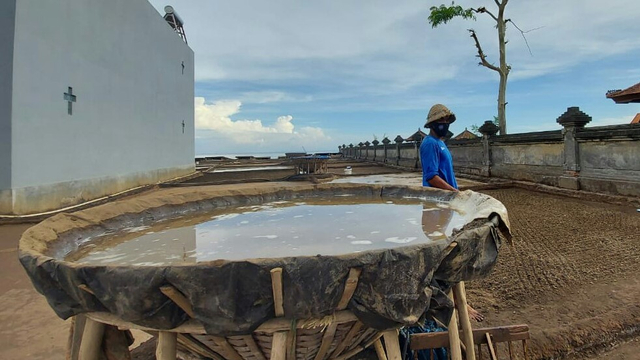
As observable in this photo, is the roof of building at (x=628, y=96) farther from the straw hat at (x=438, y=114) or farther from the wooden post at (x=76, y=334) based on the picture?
the wooden post at (x=76, y=334)

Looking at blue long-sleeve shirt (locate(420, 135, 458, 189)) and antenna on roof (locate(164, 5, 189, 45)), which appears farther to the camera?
antenna on roof (locate(164, 5, 189, 45))

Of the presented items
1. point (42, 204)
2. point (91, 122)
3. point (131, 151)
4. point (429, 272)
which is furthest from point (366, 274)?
point (131, 151)

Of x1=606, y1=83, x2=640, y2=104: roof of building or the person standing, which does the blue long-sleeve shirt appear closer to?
the person standing

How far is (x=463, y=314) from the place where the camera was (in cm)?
188

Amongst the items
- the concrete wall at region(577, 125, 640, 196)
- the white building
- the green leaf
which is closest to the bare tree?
the green leaf

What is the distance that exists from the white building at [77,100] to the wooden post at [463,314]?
8749 millimetres

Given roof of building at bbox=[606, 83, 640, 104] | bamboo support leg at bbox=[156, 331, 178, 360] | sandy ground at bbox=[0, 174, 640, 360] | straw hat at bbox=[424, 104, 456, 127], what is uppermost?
roof of building at bbox=[606, 83, 640, 104]

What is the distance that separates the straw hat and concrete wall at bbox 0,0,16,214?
822 cm

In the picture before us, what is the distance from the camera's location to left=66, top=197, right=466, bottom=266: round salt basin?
1692mm

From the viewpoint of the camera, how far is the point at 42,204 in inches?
311

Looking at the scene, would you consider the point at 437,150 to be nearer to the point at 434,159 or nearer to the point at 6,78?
the point at 434,159

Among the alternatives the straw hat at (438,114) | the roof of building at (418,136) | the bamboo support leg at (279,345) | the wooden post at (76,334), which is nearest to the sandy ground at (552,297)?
the wooden post at (76,334)

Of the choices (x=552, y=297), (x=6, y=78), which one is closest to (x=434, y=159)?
(x=552, y=297)

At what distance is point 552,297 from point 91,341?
12.1 ft
